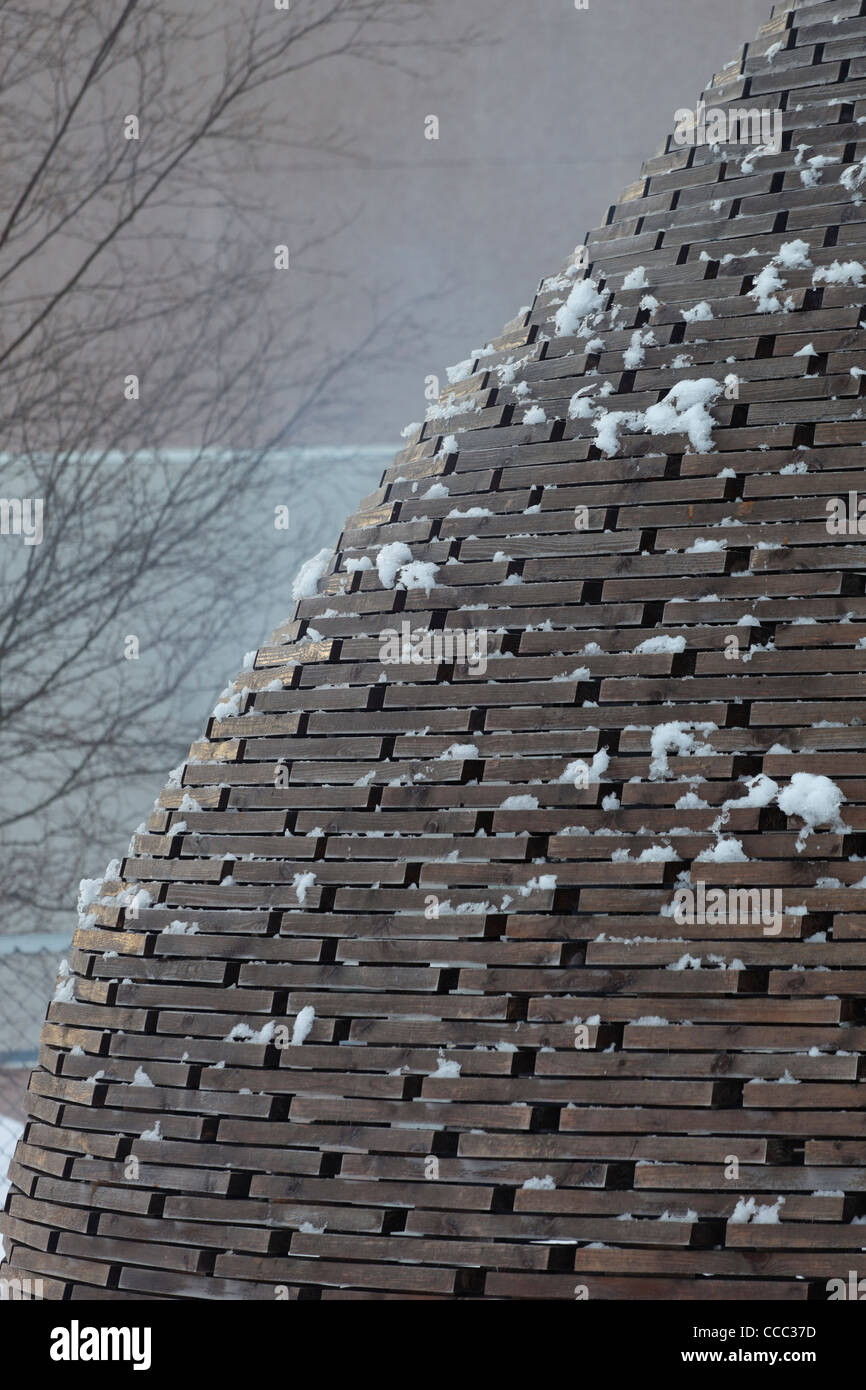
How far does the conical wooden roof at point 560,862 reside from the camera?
1746 millimetres

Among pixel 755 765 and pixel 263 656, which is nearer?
pixel 755 765

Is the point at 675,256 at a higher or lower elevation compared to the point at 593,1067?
higher

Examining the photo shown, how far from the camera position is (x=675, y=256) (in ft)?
7.26

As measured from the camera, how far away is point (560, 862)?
1888 mm

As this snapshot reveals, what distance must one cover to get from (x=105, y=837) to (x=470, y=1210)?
6.19 m

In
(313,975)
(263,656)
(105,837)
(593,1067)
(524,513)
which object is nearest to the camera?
(593,1067)

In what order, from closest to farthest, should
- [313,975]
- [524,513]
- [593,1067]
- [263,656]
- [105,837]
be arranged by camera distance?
[593,1067], [313,975], [524,513], [263,656], [105,837]

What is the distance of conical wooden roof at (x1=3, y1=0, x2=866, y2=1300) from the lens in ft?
5.73

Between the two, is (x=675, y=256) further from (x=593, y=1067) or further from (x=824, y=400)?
(x=593, y=1067)

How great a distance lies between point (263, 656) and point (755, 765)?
0.90 m
